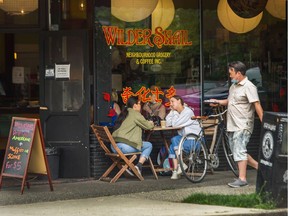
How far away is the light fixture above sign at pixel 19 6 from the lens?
461 inches

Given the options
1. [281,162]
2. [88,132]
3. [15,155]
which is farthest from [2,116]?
Answer: [281,162]

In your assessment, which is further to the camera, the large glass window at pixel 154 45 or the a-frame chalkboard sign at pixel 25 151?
the large glass window at pixel 154 45

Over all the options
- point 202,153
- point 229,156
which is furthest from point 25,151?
point 229,156

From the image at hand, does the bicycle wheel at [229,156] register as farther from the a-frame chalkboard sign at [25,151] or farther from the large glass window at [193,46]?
the a-frame chalkboard sign at [25,151]

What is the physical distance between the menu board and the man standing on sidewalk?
2886mm

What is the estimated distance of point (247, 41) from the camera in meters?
12.6

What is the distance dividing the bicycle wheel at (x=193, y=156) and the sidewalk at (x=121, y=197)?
0.15 m

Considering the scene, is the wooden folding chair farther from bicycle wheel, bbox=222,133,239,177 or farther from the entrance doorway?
bicycle wheel, bbox=222,133,239,177

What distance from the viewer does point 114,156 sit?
11.1 metres

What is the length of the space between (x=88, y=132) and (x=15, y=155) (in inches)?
66.0

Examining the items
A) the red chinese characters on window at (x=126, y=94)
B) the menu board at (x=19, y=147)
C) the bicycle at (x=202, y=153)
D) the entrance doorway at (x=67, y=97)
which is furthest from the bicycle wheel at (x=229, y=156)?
the menu board at (x=19, y=147)

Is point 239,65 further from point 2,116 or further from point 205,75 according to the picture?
point 2,116

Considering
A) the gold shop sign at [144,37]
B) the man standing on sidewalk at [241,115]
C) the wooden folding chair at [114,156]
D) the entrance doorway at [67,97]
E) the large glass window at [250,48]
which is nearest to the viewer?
the man standing on sidewalk at [241,115]

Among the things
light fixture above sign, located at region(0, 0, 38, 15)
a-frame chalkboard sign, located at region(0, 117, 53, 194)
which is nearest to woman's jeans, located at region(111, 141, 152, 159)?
a-frame chalkboard sign, located at region(0, 117, 53, 194)
